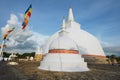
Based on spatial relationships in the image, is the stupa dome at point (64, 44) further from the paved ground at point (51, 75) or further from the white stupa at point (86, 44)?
the white stupa at point (86, 44)

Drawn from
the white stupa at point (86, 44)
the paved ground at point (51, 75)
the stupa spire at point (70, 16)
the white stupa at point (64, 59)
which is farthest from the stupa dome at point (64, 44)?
the stupa spire at point (70, 16)

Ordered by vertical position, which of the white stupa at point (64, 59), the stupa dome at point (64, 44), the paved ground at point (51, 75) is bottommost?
the paved ground at point (51, 75)

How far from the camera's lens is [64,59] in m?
17.0

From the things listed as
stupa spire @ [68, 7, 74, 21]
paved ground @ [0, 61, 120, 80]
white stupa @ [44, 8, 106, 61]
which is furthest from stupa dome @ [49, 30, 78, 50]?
stupa spire @ [68, 7, 74, 21]

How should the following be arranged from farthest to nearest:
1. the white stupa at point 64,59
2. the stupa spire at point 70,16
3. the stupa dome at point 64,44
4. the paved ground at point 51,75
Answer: the stupa spire at point 70,16, the stupa dome at point 64,44, the white stupa at point 64,59, the paved ground at point 51,75

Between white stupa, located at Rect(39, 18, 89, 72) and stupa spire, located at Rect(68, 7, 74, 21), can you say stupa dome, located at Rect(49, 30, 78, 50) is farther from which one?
stupa spire, located at Rect(68, 7, 74, 21)

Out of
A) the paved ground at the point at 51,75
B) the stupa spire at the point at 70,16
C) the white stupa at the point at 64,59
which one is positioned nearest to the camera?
the paved ground at the point at 51,75

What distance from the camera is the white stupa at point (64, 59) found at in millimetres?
16734

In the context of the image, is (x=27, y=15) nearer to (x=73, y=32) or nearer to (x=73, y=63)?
(x=73, y=63)

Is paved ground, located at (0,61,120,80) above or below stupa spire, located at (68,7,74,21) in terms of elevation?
below

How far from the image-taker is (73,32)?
3853cm

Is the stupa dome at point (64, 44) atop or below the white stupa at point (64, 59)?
atop

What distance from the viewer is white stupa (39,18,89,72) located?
16734 millimetres

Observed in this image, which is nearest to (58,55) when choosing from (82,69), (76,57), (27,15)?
(76,57)
